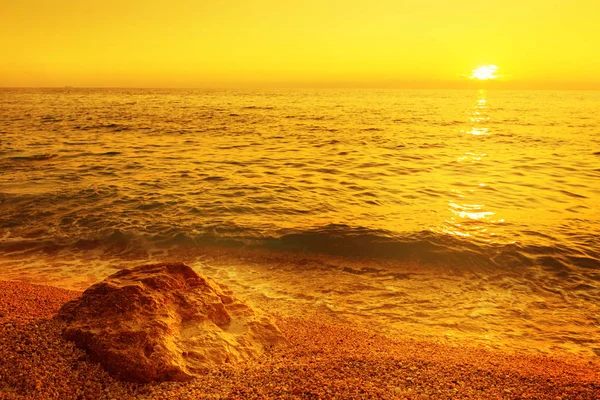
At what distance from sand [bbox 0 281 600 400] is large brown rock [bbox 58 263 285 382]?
120 millimetres

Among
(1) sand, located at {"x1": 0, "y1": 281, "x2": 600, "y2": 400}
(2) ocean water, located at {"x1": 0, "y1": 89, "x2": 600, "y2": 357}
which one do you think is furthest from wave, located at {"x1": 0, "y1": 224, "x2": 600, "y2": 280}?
(1) sand, located at {"x1": 0, "y1": 281, "x2": 600, "y2": 400}

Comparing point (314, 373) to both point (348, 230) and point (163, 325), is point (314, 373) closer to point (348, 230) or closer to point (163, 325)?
point (163, 325)

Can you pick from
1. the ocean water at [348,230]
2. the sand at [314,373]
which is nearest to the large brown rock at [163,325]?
the sand at [314,373]

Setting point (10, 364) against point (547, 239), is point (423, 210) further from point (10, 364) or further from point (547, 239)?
point (10, 364)

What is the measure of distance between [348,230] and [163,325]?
18.7ft

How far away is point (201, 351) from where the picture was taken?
3836 mm

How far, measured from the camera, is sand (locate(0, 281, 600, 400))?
3.32m

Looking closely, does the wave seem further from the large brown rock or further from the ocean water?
the large brown rock

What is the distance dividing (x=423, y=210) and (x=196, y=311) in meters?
7.74

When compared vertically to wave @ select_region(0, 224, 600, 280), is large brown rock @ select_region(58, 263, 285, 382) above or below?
above

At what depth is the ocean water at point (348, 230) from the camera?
617 centimetres

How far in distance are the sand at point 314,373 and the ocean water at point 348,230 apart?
0.85m

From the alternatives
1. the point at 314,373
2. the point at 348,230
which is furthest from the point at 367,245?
the point at 314,373

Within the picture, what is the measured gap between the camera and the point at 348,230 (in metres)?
9.05
